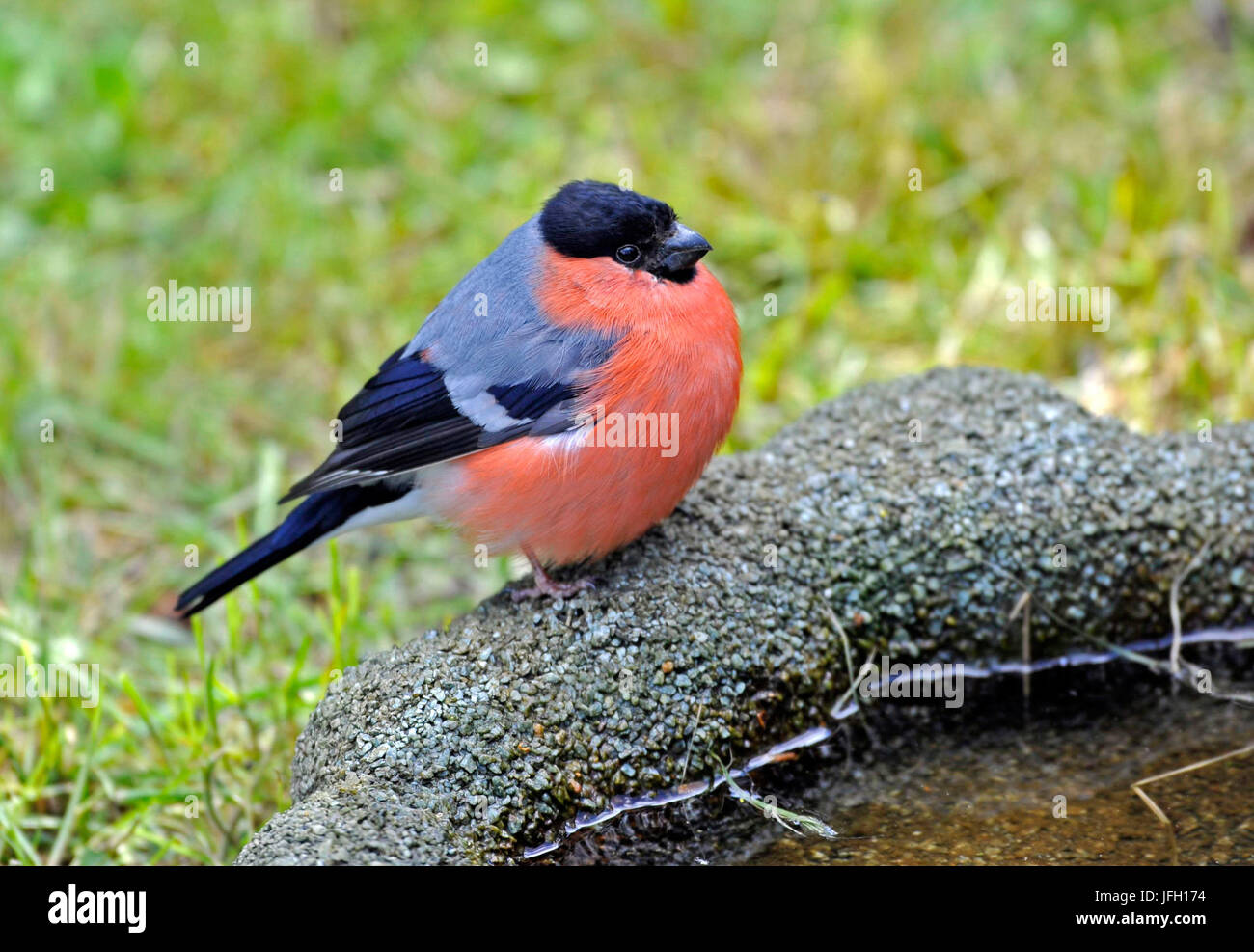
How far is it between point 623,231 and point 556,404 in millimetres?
505

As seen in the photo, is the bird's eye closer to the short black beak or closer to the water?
the short black beak

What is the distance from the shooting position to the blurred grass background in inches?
176

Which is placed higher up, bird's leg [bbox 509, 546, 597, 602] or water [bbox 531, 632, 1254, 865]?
bird's leg [bbox 509, 546, 597, 602]

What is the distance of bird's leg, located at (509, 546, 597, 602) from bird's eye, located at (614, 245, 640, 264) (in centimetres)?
82

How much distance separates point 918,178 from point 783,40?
5.39 ft

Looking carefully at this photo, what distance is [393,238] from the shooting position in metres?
6.73

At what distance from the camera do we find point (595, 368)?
12.0 ft

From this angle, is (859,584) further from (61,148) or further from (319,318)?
(61,148)

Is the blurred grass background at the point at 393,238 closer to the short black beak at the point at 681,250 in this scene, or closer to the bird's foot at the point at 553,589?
the bird's foot at the point at 553,589

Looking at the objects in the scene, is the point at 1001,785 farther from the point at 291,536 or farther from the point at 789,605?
the point at 291,536

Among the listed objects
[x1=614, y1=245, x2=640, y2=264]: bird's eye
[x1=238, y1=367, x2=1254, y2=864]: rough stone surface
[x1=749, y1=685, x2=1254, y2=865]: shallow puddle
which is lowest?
[x1=749, y1=685, x2=1254, y2=865]: shallow puddle

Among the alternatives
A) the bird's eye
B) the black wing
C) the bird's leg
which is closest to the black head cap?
the bird's eye

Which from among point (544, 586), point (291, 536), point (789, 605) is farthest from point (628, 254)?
point (291, 536)

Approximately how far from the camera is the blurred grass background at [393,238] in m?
4.47
